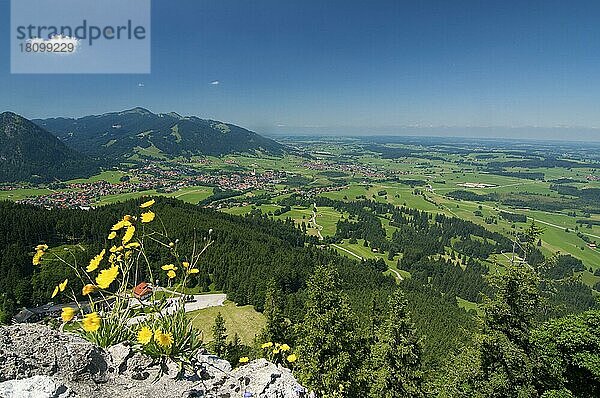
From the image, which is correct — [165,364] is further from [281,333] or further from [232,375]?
[281,333]

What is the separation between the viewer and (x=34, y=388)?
2727 millimetres

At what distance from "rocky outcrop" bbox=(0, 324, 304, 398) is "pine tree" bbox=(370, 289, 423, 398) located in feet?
41.6

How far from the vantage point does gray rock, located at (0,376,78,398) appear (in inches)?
104

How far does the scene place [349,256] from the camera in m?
85.6

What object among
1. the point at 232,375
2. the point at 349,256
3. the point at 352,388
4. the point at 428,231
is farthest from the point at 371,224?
the point at 232,375

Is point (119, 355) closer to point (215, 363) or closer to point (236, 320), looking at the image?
point (215, 363)

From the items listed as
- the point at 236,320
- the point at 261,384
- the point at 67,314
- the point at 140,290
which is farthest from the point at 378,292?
the point at 67,314

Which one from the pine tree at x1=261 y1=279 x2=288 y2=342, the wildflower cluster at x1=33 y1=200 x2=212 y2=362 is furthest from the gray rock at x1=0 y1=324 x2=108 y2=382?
the pine tree at x1=261 y1=279 x2=288 y2=342

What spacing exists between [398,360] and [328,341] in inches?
149

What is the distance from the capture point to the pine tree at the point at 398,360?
48.7ft

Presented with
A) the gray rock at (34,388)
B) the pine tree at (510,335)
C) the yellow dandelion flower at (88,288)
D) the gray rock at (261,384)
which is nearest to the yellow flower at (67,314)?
the yellow dandelion flower at (88,288)

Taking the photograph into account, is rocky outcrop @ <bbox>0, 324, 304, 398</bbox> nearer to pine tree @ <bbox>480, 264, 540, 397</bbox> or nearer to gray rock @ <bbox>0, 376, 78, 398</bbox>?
gray rock @ <bbox>0, 376, 78, 398</bbox>

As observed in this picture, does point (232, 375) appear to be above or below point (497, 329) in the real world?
above

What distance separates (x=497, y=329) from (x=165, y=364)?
13.0 meters
